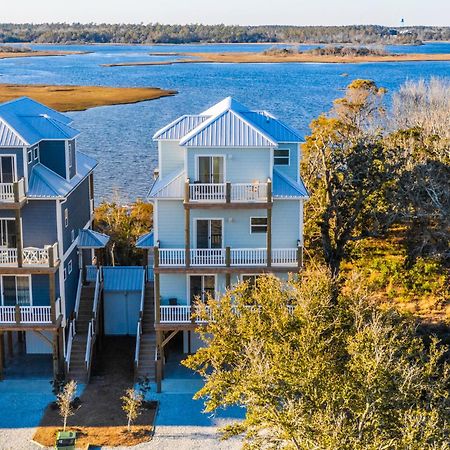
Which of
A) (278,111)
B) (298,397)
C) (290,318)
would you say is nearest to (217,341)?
(290,318)

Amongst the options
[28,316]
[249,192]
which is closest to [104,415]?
[28,316]

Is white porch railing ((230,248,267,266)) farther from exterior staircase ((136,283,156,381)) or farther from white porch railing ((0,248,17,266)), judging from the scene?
white porch railing ((0,248,17,266))

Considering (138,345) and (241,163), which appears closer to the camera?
(241,163)

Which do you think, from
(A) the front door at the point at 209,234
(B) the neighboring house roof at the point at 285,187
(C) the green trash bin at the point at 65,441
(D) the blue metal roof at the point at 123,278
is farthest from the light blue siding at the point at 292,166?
(C) the green trash bin at the point at 65,441

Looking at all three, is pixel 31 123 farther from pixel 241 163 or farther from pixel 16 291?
pixel 241 163

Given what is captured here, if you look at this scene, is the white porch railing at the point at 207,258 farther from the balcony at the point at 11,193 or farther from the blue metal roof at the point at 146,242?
the balcony at the point at 11,193

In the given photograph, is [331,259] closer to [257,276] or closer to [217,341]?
[257,276]

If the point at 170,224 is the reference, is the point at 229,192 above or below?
above
